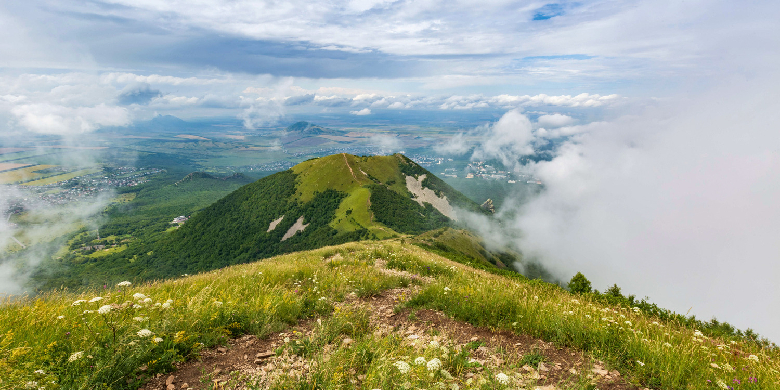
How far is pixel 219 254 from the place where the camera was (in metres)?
140

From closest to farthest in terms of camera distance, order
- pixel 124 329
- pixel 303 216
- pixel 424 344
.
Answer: pixel 124 329
pixel 424 344
pixel 303 216

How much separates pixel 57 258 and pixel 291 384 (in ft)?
859

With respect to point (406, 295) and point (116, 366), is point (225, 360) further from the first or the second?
point (406, 295)

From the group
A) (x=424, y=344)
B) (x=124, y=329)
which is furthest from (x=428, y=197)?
(x=124, y=329)

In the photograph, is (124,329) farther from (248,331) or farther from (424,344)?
(424,344)

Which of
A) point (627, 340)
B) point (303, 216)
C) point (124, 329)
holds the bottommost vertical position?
point (303, 216)

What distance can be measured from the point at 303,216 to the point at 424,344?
486ft

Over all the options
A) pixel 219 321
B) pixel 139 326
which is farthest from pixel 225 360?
pixel 139 326

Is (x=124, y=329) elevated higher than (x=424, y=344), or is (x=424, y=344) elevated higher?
(x=124, y=329)

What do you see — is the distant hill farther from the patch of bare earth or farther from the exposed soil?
the patch of bare earth

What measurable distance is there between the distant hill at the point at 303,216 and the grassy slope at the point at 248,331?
9925 centimetres

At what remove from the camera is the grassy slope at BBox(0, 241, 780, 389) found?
435 cm

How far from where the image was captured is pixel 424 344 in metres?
6.31

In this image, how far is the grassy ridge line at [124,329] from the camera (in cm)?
412
